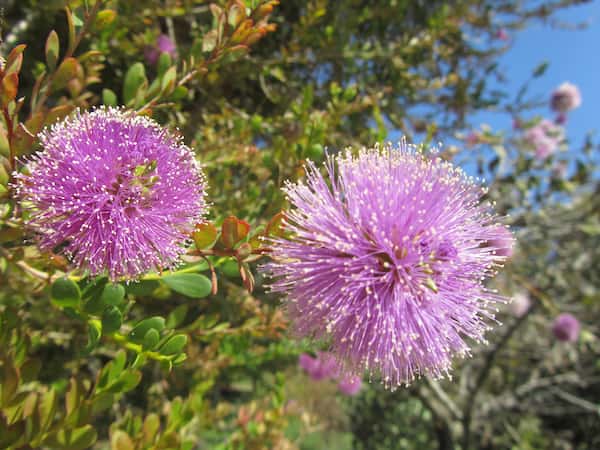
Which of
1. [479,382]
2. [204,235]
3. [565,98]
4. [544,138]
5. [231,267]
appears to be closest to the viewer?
[204,235]

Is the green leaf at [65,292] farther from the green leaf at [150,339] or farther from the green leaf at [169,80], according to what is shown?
the green leaf at [169,80]

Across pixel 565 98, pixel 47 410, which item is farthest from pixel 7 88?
pixel 565 98

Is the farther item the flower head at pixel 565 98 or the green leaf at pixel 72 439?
the flower head at pixel 565 98

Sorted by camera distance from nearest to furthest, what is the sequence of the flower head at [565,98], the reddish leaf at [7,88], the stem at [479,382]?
the reddish leaf at [7,88] → the stem at [479,382] → the flower head at [565,98]

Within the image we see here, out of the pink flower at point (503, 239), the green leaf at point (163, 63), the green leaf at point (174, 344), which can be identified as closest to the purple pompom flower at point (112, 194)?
the green leaf at point (174, 344)

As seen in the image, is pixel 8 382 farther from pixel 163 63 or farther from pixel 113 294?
pixel 163 63

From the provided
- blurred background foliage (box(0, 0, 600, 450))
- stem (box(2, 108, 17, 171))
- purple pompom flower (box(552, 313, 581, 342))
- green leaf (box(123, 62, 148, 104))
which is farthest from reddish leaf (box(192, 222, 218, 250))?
purple pompom flower (box(552, 313, 581, 342))

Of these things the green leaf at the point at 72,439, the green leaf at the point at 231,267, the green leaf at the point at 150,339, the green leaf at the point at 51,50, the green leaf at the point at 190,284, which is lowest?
the green leaf at the point at 72,439
